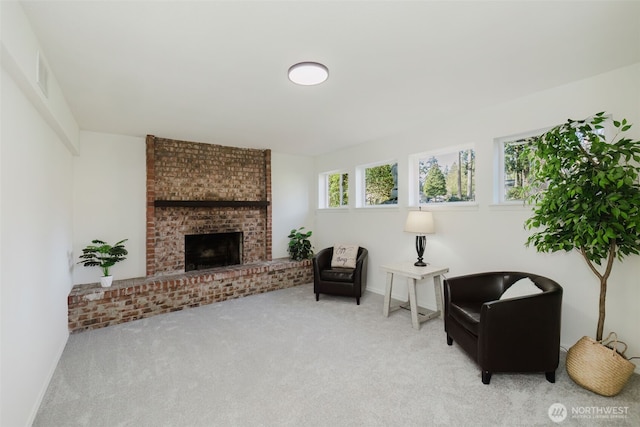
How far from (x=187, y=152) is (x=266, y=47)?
10.4 feet

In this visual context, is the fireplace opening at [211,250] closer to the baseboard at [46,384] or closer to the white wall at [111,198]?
the white wall at [111,198]

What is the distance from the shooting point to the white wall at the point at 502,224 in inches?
94.7

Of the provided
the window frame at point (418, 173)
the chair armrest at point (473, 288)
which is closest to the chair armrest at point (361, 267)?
the window frame at point (418, 173)

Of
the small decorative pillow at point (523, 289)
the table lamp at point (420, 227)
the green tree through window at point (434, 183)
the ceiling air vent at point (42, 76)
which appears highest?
the ceiling air vent at point (42, 76)

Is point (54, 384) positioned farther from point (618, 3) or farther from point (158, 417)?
point (618, 3)

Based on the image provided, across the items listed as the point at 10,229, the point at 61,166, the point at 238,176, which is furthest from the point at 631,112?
the point at 61,166

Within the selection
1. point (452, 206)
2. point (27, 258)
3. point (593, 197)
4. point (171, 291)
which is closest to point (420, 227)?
point (452, 206)

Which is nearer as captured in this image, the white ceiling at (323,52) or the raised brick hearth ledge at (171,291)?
the white ceiling at (323,52)

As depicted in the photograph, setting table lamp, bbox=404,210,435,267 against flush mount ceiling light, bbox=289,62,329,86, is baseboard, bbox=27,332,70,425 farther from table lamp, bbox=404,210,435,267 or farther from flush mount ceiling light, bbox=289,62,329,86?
table lamp, bbox=404,210,435,267

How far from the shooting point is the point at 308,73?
2301 mm

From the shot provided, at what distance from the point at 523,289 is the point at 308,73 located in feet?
8.31

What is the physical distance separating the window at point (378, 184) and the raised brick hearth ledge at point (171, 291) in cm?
163

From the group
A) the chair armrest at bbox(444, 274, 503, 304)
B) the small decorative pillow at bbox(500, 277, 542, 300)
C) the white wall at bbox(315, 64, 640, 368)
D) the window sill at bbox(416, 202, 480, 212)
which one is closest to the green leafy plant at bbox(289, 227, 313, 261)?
the white wall at bbox(315, 64, 640, 368)

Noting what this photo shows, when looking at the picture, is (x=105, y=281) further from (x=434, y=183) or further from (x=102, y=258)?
(x=434, y=183)
